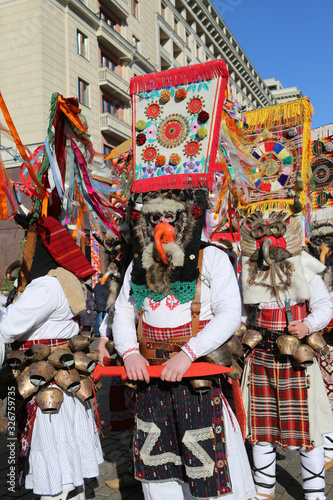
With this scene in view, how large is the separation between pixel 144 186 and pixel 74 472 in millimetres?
1770

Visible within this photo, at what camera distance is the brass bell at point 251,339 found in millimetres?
3422

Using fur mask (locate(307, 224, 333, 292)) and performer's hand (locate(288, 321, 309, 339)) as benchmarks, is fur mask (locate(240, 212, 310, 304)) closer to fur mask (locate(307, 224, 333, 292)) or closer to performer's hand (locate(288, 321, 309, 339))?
performer's hand (locate(288, 321, 309, 339))

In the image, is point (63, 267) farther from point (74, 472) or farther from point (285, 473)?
point (285, 473)

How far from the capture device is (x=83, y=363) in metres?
2.82

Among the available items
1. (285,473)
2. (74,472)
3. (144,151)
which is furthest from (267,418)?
(144,151)

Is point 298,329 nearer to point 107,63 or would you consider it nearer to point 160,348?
point 160,348

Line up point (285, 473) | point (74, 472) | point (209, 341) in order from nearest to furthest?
point (209, 341) < point (74, 472) < point (285, 473)

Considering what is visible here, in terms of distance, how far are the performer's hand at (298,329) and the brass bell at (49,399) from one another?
1.68 metres

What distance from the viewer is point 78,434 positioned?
9.11 feet

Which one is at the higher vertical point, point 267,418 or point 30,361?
point 30,361

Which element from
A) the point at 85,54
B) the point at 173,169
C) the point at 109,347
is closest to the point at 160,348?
the point at 173,169

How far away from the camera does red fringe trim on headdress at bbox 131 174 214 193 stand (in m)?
2.71

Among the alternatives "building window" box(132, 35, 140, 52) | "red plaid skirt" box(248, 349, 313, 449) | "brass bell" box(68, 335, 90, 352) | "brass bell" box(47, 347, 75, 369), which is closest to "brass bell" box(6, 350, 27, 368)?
"brass bell" box(47, 347, 75, 369)

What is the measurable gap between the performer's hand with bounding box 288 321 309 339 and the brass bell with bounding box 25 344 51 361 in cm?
174
